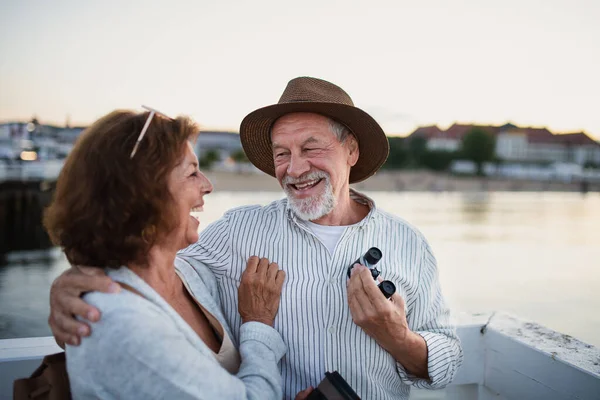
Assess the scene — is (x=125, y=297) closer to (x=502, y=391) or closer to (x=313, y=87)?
(x=313, y=87)

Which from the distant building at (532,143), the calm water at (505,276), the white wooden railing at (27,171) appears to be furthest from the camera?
the distant building at (532,143)

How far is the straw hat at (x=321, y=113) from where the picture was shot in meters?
2.16

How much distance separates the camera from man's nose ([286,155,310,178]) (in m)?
2.19

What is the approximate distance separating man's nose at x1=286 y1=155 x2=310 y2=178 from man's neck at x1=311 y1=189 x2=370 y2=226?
0.23 m

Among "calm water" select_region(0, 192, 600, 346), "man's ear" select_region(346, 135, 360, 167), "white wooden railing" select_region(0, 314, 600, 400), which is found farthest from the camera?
"calm water" select_region(0, 192, 600, 346)

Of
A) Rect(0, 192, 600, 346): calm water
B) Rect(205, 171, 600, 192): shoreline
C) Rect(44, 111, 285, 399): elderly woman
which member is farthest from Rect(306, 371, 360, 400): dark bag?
Rect(205, 171, 600, 192): shoreline

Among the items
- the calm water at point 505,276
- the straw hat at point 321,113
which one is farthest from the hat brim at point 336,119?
the calm water at point 505,276

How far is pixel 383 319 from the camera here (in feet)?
5.76

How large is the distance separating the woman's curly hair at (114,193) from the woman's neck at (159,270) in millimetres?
55

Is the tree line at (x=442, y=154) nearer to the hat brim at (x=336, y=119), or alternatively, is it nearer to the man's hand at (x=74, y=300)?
the hat brim at (x=336, y=119)

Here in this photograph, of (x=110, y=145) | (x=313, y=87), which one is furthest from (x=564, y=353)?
(x=110, y=145)

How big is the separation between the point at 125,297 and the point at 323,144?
1.24 meters

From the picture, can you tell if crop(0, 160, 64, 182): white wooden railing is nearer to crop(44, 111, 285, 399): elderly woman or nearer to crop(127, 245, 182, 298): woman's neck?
crop(127, 245, 182, 298): woman's neck

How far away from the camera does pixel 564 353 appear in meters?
1.99
